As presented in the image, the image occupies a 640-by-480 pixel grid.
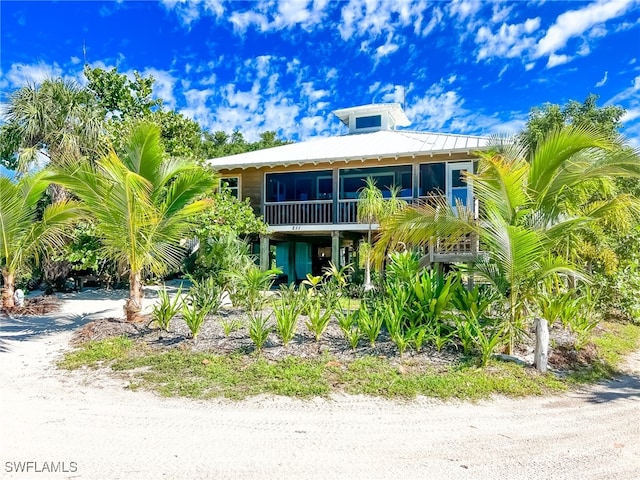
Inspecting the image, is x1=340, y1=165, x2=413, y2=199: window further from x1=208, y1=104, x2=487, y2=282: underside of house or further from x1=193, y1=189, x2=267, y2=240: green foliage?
x1=193, y1=189, x2=267, y2=240: green foliage

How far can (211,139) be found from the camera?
120ft

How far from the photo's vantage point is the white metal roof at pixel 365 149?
558 inches

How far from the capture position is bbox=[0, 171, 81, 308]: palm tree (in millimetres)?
9414

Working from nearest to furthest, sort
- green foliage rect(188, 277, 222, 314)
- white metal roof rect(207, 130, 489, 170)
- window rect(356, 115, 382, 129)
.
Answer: green foliage rect(188, 277, 222, 314) → white metal roof rect(207, 130, 489, 170) → window rect(356, 115, 382, 129)

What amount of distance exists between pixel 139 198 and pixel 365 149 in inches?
390

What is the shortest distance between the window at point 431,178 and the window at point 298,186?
146 inches

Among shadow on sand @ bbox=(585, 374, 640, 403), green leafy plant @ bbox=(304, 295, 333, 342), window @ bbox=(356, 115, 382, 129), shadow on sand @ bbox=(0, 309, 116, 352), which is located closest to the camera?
shadow on sand @ bbox=(585, 374, 640, 403)

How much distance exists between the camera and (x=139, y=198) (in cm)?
721

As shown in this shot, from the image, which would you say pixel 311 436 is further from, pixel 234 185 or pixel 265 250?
pixel 234 185

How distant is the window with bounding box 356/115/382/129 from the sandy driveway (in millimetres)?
16290

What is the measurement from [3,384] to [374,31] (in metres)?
14.9

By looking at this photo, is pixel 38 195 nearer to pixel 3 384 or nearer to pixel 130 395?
pixel 3 384

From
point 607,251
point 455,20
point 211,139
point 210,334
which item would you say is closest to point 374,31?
point 455,20

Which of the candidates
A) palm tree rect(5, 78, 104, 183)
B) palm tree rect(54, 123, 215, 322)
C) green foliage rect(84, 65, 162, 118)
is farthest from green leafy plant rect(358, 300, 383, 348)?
green foliage rect(84, 65, 162, 118)
